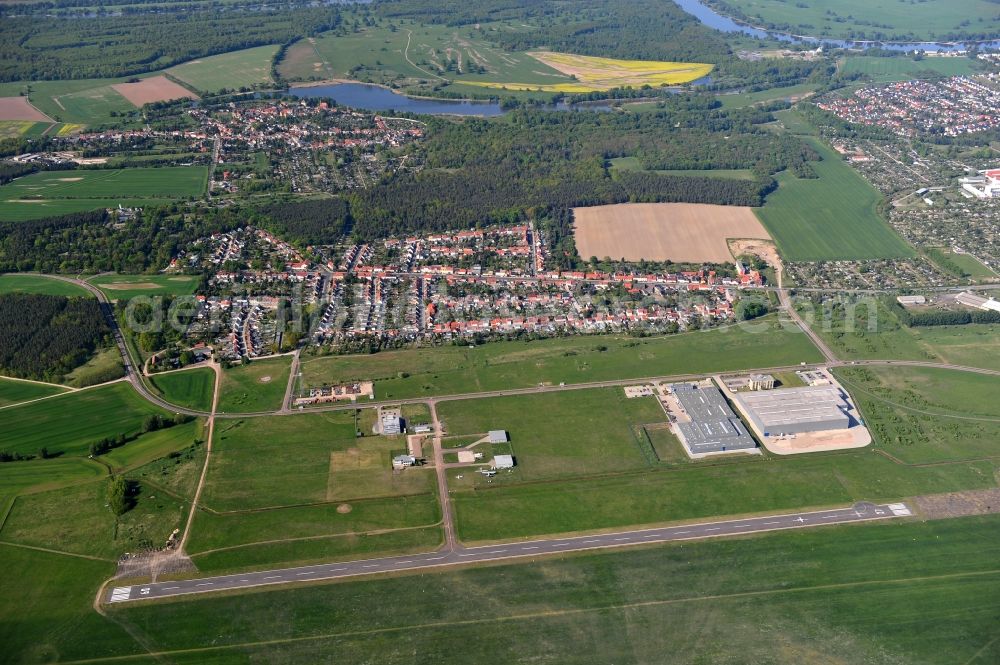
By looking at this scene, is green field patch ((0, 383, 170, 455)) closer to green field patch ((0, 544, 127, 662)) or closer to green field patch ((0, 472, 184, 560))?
green field patch ((0, 472, 184, 560))

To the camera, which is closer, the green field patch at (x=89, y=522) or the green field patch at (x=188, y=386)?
the green field patch at (x=89, y=522)

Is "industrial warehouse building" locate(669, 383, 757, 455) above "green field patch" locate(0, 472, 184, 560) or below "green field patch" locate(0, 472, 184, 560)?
above

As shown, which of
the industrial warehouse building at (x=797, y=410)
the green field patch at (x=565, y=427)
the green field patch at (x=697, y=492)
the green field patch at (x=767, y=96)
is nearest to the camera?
the green field patch at (x=697, y=492)

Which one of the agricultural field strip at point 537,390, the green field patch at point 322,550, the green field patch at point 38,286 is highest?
the green field patch at point 38,286

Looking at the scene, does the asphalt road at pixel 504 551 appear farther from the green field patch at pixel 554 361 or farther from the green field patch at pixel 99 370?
the green field patch at pixel 99 370

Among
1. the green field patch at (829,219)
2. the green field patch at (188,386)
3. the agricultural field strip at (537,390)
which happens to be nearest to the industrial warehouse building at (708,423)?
the agricultural field strip at (537,390)

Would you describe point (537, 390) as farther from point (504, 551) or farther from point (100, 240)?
point (100, 240)

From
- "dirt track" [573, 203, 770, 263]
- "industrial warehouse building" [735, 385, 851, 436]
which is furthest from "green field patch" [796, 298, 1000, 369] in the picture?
"dirt track" [573, 203, 770, 263]

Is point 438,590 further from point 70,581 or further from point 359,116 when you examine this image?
point 359,116
